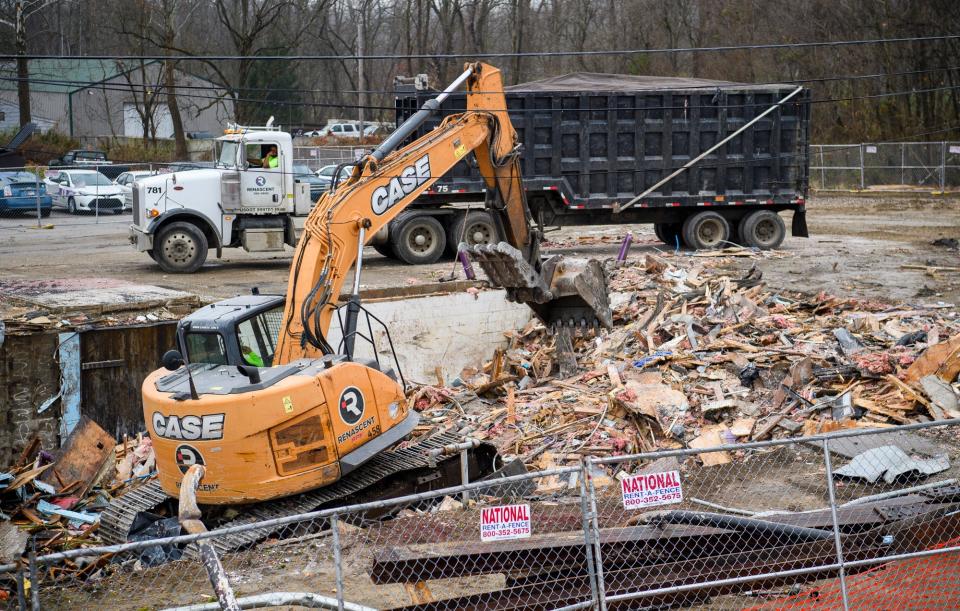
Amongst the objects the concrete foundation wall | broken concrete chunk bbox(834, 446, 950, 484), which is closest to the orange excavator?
broken concrete chunk bbox(834, 446, 950, 484)

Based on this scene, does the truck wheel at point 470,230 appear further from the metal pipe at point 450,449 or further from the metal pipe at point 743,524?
the metal pipe at point 743,524

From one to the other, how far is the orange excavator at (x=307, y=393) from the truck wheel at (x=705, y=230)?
34.7ft

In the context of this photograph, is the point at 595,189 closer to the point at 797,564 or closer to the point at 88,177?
the point at 797,564

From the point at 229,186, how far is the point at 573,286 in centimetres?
881

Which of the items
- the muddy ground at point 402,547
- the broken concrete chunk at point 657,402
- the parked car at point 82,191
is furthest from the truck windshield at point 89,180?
the muddy ground at point 402,547

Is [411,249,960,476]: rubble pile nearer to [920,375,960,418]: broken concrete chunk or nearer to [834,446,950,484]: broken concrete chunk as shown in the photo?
[920,375,960,418]: broken concrete chunk

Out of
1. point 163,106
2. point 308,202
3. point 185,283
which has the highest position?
point 163,106

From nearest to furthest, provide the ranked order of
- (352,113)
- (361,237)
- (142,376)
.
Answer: (361,237) → (142,376) → (352,113)

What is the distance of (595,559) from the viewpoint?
639 centimetres

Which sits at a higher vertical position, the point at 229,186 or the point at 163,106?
the point at 163,106

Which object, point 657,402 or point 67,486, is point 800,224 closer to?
point 657,402

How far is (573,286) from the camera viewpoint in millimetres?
13203

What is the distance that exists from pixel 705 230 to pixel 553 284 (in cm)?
953

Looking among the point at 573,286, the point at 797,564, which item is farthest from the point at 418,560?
the point at 573,286
